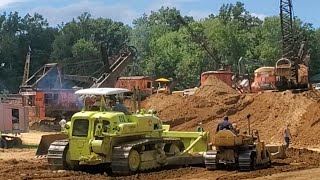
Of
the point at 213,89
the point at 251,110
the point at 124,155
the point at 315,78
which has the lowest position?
the point at 124,155

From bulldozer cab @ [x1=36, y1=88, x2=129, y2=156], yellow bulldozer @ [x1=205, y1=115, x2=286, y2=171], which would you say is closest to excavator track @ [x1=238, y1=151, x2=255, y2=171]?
yellow bulldozer @ [x1=205, y1=115, x2=286, y2=171]

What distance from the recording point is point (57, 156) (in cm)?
1978

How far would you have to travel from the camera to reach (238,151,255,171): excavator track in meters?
20.2

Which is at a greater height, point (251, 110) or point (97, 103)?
point (97, 103)

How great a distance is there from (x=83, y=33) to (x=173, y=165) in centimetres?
10640

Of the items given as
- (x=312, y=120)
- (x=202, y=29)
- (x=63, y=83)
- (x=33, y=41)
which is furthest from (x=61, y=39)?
(x=312, y=120)

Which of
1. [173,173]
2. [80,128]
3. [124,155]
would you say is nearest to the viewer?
[124,155]

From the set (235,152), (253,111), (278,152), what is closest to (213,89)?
(253,111)

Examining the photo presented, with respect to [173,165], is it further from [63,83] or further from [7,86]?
[7,86]

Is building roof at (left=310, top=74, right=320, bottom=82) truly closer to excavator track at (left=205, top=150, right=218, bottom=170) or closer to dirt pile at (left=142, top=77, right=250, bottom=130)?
dirt pile at (left=142, top=77, right=250, bottom=130)

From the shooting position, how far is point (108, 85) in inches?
2202

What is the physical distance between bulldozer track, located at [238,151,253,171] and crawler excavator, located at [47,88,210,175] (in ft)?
4.75

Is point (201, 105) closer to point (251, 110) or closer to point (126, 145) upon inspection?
point (251, 110)

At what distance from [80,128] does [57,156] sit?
1.20m
